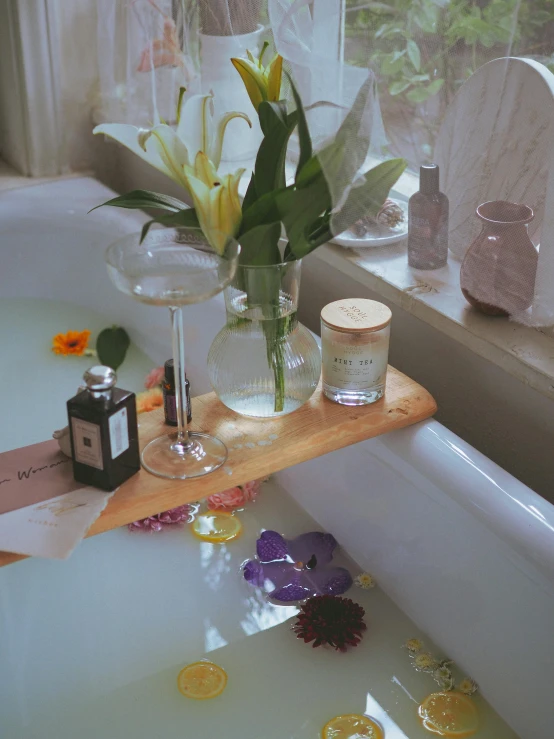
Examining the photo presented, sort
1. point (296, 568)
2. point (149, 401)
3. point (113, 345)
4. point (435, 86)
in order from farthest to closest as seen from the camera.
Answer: point (113, 345) < point (149, 401) < point (296, 568) < point (435, 86)

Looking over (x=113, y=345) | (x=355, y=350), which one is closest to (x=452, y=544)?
(x=355, y=350)

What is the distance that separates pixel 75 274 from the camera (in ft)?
7.52

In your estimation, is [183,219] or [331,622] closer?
[183,219]

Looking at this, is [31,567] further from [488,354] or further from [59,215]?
[59,215]

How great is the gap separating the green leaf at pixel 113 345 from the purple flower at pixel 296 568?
0.76m

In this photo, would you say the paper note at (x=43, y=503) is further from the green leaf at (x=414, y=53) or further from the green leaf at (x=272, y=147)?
the green leaf at (x=414, y=53)

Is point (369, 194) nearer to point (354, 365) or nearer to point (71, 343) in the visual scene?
point (354, 365)

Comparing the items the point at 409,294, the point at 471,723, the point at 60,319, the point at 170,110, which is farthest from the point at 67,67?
the point at 471,723

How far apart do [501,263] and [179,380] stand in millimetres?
487

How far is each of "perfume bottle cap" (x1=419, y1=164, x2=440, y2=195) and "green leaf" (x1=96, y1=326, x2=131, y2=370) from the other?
0.97m

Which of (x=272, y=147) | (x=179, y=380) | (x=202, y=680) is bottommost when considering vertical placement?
(x=202, y=680)

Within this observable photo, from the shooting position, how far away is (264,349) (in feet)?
3.85

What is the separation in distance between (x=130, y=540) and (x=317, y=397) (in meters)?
0.48

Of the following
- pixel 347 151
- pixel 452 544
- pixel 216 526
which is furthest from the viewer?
pixel 216 526
